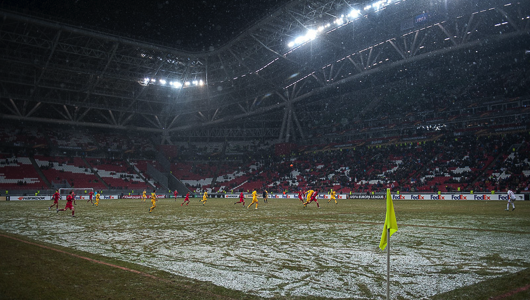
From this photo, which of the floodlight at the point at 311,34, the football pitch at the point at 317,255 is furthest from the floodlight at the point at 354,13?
the football pitch at the point at 317,255

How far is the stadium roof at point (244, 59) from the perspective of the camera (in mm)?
36094

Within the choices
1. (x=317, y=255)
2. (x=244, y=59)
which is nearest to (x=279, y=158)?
(x=244, y=59)

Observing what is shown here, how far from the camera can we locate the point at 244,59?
49.6 metres

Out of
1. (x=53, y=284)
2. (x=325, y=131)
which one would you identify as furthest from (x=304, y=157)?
(x=53, y=284)

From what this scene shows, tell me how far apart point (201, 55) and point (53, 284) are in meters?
45.3

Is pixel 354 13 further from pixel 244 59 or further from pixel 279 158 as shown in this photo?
pixel 279 158

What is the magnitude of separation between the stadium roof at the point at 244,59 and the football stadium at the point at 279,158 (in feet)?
0.99

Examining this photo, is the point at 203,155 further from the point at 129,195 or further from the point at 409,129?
the point at 409,129

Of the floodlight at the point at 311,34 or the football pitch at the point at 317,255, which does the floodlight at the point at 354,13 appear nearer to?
the floodlight at the point at 311,34

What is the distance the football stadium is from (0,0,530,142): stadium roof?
0.99 ft

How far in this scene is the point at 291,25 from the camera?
131 feet

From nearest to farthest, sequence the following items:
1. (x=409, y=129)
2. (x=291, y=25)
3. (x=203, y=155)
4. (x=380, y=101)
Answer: (x=291, y=25) → (x=409, y=129) → (x=380, y=101) → (x=203, y=155)

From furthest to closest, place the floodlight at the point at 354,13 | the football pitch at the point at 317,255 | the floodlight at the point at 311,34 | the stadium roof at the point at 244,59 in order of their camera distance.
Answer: the floodlight at the point at 311,34
the floodlight at the point at 354,13
the stadium roof at the point at 244,59
the football pitch at the point at 317,255

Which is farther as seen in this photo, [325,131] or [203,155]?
[203,155]
